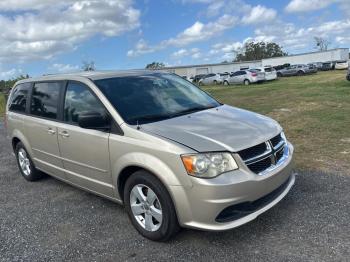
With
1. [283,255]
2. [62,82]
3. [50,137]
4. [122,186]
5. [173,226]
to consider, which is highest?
A: [62,82]

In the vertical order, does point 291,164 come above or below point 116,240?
above

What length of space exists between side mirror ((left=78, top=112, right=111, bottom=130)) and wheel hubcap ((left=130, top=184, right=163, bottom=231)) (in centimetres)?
80

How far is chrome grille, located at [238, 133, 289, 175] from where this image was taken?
3773mm

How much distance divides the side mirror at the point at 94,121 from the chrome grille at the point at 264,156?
1.56m

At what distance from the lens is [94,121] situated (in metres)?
4.27

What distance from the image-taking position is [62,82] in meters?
5.30

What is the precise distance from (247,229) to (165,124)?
4.60ft

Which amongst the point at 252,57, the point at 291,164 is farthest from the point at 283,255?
the point at 252,57

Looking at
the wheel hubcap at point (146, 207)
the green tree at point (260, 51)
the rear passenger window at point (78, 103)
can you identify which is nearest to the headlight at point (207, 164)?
the wheel hubcap at point (146, 207)

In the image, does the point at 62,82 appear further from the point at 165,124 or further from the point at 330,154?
the point at 330,154

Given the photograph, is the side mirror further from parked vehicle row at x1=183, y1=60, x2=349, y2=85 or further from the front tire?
parked vehicle row at x1=183, y1=60, x2=349, y2=85

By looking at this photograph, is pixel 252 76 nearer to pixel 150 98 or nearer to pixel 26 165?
pixel 26 165

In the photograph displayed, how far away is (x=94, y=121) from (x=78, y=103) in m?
0.79

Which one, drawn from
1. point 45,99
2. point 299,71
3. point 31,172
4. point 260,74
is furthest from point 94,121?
point 299,71
